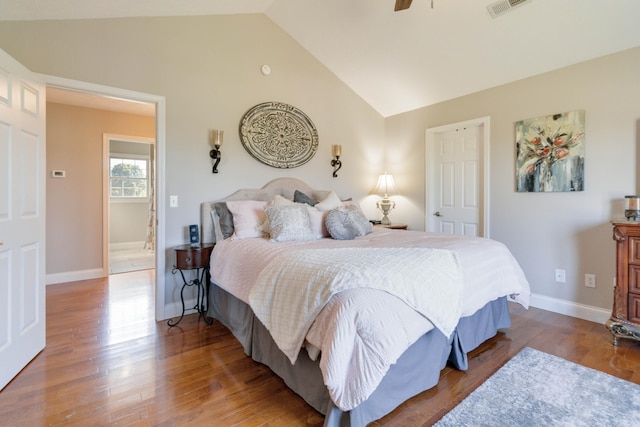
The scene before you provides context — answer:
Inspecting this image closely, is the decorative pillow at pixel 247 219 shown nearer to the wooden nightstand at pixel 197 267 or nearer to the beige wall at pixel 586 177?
the wooden nightstand at pixel 197 267

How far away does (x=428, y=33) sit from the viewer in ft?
10.2

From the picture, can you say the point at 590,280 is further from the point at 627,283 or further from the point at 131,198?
the point at 131,198

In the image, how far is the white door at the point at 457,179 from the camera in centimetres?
375

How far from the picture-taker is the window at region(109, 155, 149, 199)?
21.9 ft

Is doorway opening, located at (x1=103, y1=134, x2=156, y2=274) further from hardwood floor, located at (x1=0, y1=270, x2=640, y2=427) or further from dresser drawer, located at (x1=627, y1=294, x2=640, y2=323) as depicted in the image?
dresser drawer, located at (x1=627, y1=294, x2=640, y2=323)

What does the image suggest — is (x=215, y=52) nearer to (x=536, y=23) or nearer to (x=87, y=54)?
(x=87, y=54)

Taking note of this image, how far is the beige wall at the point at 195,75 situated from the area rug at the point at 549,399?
269 cm

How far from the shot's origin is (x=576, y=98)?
9.61 ft

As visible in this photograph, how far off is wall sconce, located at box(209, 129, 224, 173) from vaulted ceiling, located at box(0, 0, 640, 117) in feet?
3.80

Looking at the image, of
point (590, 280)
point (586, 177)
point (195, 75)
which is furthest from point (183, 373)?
point (586, 177)

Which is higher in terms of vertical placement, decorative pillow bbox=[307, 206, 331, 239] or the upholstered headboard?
the upholstered headboard

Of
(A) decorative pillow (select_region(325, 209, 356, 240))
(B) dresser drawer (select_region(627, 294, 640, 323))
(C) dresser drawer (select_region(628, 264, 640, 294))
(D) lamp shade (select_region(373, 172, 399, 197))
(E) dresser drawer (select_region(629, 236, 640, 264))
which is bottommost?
(B) dresser drawer (select_region(627, 294, 640, 323))

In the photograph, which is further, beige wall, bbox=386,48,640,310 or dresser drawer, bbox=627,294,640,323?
beige wall, bbox=386,48,640,310

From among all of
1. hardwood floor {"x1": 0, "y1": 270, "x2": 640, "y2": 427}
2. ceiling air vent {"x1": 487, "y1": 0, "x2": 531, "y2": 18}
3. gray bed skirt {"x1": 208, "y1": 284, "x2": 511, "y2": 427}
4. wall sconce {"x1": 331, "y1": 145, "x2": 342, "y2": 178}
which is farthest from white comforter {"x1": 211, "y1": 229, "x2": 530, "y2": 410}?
wall sconce {"x1": 331, "y1": 145, "x2": 342, "y2": 178}
